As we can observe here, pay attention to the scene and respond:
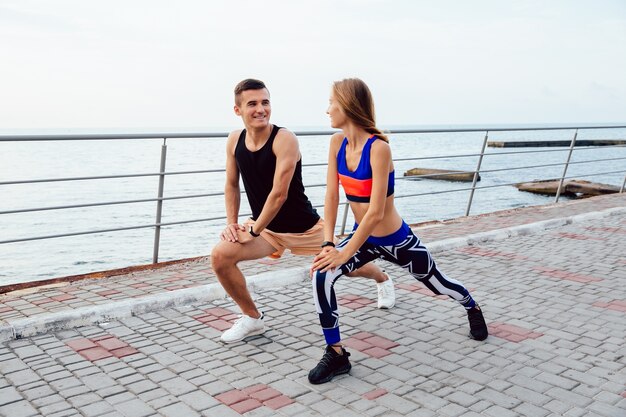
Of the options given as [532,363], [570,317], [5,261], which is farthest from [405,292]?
[5,261]

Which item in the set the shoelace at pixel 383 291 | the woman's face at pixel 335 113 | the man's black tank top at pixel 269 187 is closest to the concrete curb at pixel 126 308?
the shoelace at pixel 383 291

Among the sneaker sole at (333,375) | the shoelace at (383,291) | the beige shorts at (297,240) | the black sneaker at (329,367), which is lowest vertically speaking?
the sneaker sole at (333,375)

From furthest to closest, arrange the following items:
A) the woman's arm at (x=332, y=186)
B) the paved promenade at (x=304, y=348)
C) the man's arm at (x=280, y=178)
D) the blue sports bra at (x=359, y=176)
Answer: the man's arm at (x=280, y=178) < the woman's arm at (x=332, y=186) < the blue sports bra at (x=359, y=176) < the paved promenade at (x=304, y=348)

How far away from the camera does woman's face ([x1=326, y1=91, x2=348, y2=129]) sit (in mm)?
3895

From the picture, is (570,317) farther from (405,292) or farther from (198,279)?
(198,279)

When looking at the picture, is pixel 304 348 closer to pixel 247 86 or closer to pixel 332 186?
pixel 332 186

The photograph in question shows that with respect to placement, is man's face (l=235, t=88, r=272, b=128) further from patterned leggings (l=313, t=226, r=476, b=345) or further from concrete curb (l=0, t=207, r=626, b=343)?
concrete curb (l=0, t=207, r=626, b=343)

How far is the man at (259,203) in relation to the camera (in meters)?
4.33

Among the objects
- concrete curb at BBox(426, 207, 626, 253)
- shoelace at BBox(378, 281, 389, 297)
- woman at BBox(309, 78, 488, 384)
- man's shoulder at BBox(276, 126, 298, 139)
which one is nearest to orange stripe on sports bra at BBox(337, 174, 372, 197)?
woman at BBox(309, 78, 488, 384)

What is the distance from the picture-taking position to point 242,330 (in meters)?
4.50

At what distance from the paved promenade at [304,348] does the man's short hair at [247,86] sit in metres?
1.74

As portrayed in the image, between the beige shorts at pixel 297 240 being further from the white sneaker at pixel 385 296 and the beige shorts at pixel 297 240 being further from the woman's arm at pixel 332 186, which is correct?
the white sneaker at pixel 385 296

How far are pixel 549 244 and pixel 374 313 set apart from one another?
3.83 metres

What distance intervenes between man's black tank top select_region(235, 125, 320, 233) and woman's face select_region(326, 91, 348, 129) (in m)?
0.61
